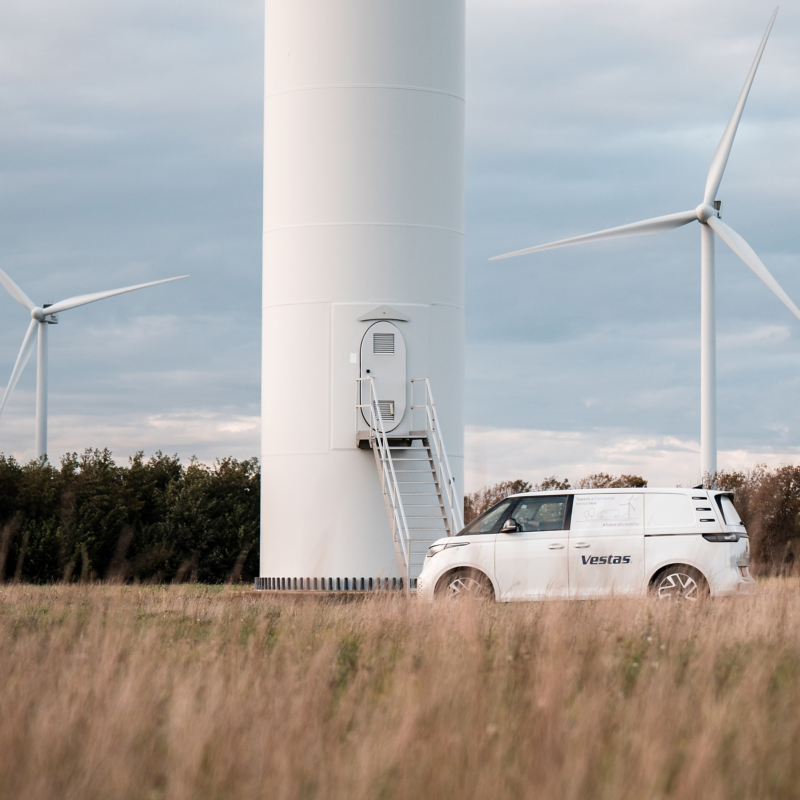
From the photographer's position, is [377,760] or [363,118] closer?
[377,760]

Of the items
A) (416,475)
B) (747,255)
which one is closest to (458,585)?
(416,475)

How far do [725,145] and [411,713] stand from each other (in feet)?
93.3

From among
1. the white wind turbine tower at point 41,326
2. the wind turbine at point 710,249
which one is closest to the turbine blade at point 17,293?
the white wind turbine tower at point 41,326

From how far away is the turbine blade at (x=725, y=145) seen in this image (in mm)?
31578

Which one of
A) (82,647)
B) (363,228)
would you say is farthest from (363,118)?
(82,647)

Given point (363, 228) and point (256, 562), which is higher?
point (363, 228)

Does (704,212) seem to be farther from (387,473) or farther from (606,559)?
(606,559)

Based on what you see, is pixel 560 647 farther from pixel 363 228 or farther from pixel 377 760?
pixel 363 228

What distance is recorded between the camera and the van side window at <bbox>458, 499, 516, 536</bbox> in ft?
55.6

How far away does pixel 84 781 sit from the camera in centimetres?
555

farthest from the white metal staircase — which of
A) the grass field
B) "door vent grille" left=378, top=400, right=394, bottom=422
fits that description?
the grass field

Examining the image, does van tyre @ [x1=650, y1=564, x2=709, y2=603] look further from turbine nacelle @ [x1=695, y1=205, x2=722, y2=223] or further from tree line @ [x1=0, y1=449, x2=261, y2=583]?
turbine nacelle @ [x1=695, y1=205, x2=722, y2=223]

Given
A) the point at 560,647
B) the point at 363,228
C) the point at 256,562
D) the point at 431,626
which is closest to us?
the point at 560,647

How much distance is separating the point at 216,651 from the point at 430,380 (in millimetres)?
15349
